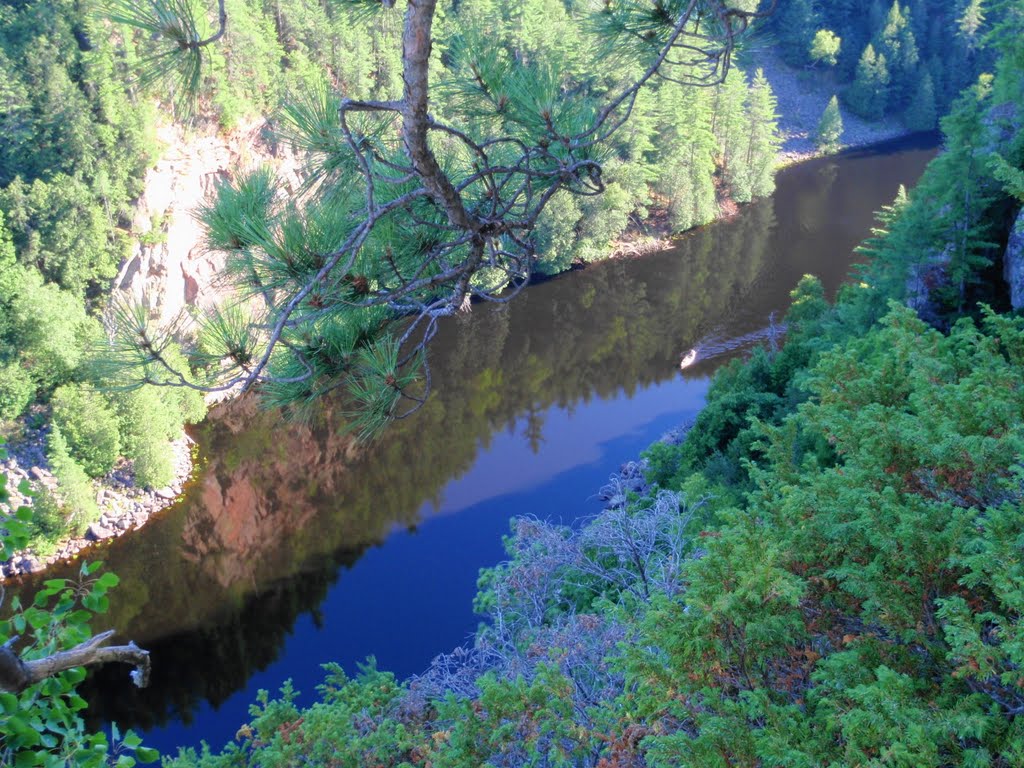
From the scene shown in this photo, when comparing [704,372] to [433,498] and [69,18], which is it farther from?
[69,18]

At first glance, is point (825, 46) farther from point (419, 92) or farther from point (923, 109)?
point (419, 92)

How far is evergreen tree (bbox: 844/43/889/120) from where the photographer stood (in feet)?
Answer: 156

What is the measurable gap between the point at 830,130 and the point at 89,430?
41303 mm

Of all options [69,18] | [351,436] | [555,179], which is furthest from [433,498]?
[69,18]

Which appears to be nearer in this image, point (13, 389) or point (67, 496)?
point (67, 496)

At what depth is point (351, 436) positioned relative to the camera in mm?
20000

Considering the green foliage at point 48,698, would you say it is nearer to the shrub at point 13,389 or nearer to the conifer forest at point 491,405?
the conifer forest at point 491,405

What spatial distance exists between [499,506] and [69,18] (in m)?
19.1

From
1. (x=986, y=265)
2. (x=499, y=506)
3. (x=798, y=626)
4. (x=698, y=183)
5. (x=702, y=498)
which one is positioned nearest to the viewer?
(x=798, y=626)

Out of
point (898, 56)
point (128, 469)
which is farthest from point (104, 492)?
point (898, 56)

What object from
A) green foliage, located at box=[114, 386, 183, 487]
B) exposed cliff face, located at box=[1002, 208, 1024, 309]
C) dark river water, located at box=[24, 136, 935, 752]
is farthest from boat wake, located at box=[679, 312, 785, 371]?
green foliage, located at box=[114, 386, 183, 487]

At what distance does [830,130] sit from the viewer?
43.6 metres

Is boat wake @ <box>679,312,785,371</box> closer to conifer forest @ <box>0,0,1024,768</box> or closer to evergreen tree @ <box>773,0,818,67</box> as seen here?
conifer forest @ <box>0,0,1024,768</box>

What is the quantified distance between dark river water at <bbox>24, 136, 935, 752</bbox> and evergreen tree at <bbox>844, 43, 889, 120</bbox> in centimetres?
2432
